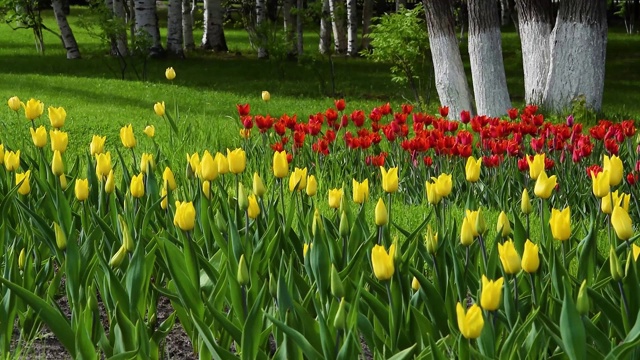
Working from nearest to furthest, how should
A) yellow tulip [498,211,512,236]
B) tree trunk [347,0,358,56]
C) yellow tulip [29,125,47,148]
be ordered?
yellow tulip [498,211,512,236] < yellow tulip [29,125,47,148] < tree trunk [347,0,358,56]

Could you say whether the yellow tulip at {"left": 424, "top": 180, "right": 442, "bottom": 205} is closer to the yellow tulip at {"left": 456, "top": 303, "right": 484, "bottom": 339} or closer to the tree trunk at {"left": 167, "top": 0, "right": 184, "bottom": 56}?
the yellow tulip at {"left": 456, "top": 303, "right": 484, "bottom": 339}

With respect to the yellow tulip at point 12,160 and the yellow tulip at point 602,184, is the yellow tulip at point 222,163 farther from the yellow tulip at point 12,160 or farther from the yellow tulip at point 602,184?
the yellow tulip at point 602,184

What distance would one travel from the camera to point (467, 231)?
2.77 metres

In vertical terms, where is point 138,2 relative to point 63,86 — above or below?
above

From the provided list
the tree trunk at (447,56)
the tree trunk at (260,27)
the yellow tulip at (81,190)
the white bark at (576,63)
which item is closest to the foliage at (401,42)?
the tree trunk at (447,56)

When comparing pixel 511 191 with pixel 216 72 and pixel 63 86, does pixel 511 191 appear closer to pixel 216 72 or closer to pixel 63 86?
pixel 63 86

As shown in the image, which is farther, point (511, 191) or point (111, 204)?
point (511, 191)

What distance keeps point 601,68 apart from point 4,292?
974 cm

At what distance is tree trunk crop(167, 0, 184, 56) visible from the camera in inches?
864

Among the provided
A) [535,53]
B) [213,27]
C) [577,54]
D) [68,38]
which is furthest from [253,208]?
[213,27]

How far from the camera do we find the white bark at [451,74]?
455 inches

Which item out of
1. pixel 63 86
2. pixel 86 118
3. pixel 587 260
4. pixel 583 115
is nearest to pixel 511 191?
pixel 587 260

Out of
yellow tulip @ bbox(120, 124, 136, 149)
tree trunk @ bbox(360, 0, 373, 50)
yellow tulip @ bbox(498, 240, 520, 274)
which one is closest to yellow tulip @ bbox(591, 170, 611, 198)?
yellow tulip @ bbox(498, 240, 520, 274)

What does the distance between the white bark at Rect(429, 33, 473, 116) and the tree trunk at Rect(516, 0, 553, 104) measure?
1035 millimetres
